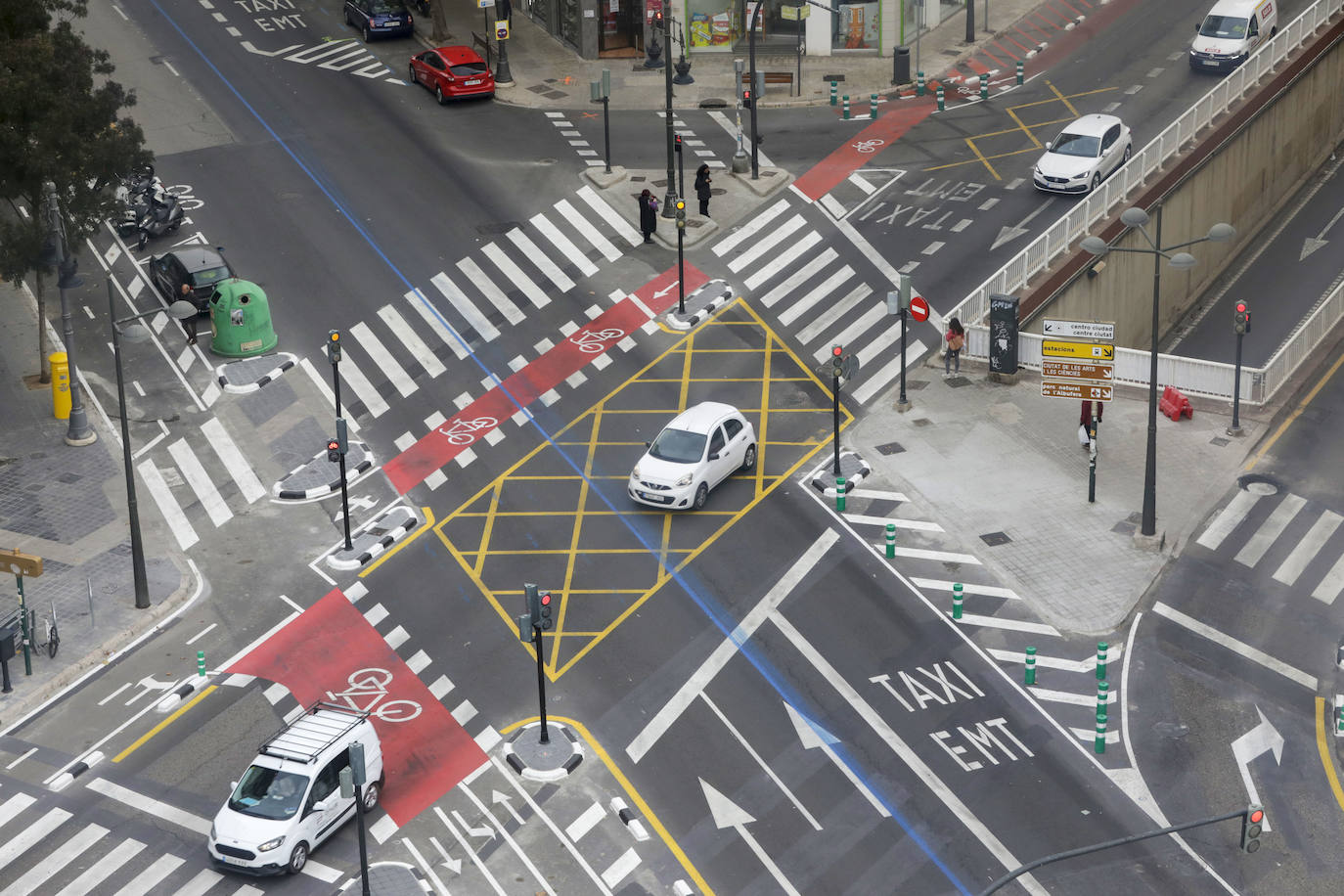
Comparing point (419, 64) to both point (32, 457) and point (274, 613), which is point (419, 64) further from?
point (274, 613)

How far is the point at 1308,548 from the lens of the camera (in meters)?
38.3

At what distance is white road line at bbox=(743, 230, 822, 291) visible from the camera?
50.9 meters

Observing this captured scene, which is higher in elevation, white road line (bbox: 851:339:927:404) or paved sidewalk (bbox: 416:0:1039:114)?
paved sidewalk (bbox: 416:0:1039:114)

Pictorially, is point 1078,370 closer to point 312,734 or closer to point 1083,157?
point 1083,157

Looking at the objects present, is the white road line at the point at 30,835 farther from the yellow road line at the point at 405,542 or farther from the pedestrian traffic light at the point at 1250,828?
the pedestrian traffic light at the point at 1250,828

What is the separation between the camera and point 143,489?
42.5 meters

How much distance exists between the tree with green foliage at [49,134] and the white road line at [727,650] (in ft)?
63.0

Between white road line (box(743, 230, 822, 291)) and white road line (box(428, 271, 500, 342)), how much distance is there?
729cm

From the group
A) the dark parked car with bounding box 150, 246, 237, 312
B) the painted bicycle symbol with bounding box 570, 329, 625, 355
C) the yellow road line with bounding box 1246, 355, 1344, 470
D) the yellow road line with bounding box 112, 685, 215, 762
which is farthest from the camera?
the dark parked car with bounding box 150, 246, 237, 312

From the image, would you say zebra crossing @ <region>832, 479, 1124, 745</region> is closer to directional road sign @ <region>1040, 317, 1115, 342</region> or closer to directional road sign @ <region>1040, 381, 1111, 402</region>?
directional road sign @ <region>1040, 381, 1111, 402</region>

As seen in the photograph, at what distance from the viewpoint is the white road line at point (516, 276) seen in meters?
50.2

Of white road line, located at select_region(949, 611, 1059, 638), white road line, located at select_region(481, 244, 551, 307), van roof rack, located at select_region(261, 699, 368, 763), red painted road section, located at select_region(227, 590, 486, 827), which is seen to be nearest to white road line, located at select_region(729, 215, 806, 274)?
white road line, located at select_region(481, 244, 551, 307)

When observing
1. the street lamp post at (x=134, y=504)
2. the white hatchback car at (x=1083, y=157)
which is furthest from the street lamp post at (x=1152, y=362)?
the street lamp post at (x=134, y=504)

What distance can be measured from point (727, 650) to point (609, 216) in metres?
21.5
